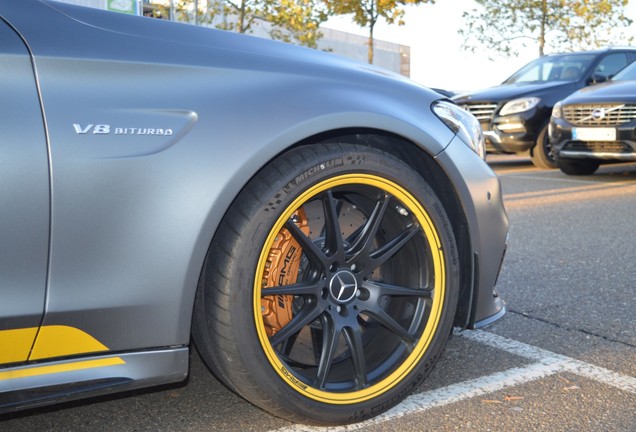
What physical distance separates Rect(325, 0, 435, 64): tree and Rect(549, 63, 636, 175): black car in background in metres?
11.8

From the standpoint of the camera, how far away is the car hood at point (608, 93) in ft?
30.6

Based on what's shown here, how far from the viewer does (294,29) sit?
21.0 m

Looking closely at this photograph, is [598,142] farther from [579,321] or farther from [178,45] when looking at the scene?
[178,45]

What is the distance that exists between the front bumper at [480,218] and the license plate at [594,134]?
6936mm

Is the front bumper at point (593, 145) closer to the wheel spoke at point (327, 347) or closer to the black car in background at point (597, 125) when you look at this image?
the black car in background at point (597, 125)

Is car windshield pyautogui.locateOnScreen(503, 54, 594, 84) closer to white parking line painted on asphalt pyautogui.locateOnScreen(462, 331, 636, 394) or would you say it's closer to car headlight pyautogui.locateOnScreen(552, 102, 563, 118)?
car headlight pyautogui.locateOnScreen(552, 102, 563, 118)

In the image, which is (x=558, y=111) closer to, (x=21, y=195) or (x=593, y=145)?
(x=593, y=145)

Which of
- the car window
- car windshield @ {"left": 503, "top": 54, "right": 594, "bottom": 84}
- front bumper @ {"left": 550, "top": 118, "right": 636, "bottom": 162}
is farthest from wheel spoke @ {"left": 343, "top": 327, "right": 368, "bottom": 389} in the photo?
the car window

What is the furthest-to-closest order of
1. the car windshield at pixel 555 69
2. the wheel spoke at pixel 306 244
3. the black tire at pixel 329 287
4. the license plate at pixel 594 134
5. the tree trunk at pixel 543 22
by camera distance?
the tree trunk at pixel 543 22, the car windshield at pixel 555 69, the license plate at pixel 594 134, the wheel spoke at pixel 306 244, the black tire at pixel 329 287

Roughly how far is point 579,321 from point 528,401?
3.56 feet

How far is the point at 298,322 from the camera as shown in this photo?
2.52 meters

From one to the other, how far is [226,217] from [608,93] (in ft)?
26.9

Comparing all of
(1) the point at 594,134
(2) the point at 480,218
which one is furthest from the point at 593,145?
(2) the point at 480,218

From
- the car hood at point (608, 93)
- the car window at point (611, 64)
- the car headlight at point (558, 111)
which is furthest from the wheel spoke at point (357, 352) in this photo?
the car window at point (611, 64)
